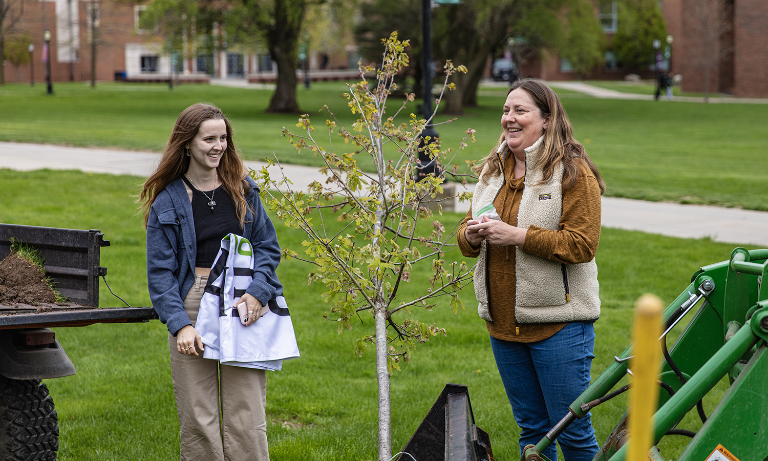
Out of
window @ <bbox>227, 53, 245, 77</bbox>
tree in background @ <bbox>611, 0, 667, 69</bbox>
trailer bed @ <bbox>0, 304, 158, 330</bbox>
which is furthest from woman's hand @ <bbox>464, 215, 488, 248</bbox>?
window @ <bbox>227, 53, 245, 77</bbox>

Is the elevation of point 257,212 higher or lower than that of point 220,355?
higher

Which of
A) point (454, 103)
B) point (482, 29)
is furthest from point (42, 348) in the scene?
point (454, 103)

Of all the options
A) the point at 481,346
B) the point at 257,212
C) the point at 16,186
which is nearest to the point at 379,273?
the point at 257,212

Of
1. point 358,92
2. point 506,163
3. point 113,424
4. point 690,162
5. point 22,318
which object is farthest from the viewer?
point 690,162

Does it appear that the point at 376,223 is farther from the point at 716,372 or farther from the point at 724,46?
the point at 724,46

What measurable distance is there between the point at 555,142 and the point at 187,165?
1549 millimetres

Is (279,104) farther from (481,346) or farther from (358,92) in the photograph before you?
(358,92)

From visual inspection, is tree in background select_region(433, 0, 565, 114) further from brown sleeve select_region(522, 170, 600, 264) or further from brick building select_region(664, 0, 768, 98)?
brown sleeve select_region(522, 170, 600, 264)

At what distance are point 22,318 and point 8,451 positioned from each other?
80 centimetres

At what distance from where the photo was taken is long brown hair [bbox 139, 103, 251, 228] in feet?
10.8

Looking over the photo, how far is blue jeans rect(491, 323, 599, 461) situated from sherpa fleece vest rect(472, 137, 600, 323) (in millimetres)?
93

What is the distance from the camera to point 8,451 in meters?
3.41

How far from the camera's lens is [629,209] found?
1251 cm

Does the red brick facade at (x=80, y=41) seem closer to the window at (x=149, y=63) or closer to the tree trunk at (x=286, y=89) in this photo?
the window at (x=149, y=63)
